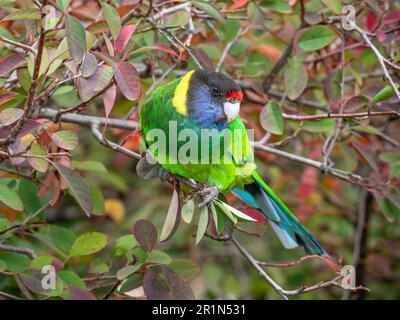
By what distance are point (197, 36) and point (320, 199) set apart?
124 centimetres

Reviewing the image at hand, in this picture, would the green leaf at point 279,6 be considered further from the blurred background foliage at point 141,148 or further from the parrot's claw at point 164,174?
the parrot's claw at point 164,174

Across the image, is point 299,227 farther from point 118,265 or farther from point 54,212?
point 54,212

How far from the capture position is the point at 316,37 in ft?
6.78

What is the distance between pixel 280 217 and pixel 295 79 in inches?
19.5

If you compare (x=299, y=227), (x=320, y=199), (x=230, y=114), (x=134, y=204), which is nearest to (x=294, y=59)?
(x=230, y=114)

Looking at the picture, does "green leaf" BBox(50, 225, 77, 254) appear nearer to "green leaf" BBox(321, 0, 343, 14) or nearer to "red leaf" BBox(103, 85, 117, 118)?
"red leaf" BBox(103, 85, 117, 118)

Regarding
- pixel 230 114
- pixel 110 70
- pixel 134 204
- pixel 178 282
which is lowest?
pixel 134 204

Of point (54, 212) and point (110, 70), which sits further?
point (54, 212)

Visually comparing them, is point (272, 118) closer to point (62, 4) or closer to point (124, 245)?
point (124, 245)

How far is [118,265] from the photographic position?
1.89m

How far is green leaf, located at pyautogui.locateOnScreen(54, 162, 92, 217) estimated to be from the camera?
1.58 meters

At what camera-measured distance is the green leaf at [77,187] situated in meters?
1.58

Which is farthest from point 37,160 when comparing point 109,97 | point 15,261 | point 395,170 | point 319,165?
point 395,170

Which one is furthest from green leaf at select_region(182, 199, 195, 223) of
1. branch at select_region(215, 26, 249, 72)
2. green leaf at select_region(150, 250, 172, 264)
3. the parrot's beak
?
branch at select_region(215, 26, 249, 72)
